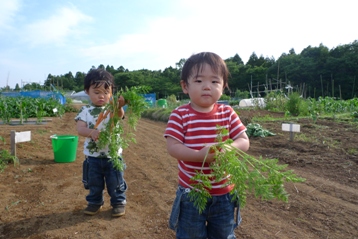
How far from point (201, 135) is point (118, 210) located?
1820 millimetres

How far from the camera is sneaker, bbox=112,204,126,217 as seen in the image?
3.21m

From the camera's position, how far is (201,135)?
72.1 inches

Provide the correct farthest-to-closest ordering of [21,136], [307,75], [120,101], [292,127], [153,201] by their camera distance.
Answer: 1. [307,75]
2. [292,127]
3. [21,136]
4. [153,201]
5. [120,101]

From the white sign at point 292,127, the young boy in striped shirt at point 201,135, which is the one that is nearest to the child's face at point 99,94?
the young boy in striped shirt at point 201,135

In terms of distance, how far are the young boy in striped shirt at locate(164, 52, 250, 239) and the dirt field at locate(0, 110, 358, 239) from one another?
3.37 ft

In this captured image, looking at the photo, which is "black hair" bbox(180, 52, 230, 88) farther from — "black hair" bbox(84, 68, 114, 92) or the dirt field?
the dirt field

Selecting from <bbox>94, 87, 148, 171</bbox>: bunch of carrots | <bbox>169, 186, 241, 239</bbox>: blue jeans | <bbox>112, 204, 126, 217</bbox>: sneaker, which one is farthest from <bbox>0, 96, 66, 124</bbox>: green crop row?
<bbox>169, 186, 241, 239</bbox>: blue jeans

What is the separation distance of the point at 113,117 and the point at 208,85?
135cm

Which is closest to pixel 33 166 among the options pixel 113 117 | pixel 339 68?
pixel 113 117

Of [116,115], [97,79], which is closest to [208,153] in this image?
[116,115]

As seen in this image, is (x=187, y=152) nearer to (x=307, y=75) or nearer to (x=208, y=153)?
(x=208, y=153)

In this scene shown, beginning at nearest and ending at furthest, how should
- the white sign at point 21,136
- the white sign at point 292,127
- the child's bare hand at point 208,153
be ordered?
the child's bare hand at point 208,153 < the white sign at point 21,136 < the white sign at point 292,127

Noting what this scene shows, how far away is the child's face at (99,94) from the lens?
10.3ft

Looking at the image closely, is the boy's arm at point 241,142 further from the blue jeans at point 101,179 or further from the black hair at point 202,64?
the blue jeans at point 101,179
